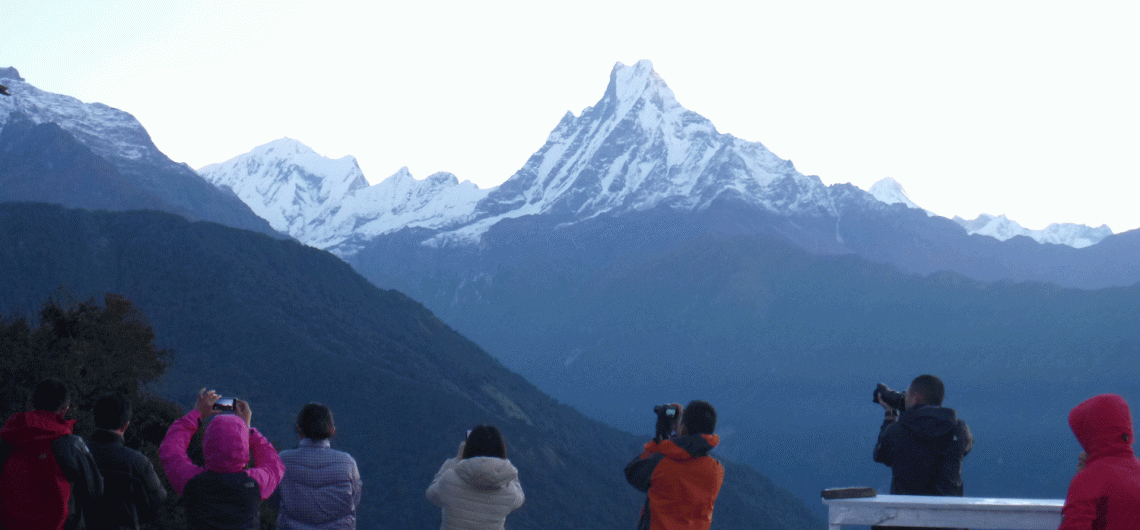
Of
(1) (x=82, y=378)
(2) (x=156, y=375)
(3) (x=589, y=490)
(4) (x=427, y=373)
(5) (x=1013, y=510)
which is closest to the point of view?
(5) (x=1013, y=510)

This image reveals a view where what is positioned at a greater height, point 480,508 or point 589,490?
point 480,508

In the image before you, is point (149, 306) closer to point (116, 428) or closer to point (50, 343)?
point (50, 343)

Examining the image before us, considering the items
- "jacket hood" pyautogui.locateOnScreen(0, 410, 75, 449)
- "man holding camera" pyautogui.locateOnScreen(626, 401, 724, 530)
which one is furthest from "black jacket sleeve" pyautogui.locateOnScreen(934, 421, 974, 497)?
"jacket hood" pyautogui.locateOnScreen(0, 410, 75, 449)

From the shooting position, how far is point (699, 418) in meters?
7.38

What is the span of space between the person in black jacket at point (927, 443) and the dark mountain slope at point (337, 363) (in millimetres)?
77753

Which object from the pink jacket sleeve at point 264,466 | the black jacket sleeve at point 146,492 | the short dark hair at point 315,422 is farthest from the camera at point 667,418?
the black jacket sleeve at point 146,492

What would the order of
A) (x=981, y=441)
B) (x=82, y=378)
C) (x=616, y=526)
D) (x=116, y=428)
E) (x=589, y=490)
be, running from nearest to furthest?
1. (x=116, y=428)
2. (x=82, y=378)
3. (x=616, y=526)
4. (x=589, y=490)
5. (x=981, y=441)

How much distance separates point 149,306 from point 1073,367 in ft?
566

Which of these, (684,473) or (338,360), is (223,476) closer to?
(684,473)

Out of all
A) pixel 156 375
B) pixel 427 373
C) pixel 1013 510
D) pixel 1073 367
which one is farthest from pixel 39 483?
pixel 1073 367

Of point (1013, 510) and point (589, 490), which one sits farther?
point (589, 490)

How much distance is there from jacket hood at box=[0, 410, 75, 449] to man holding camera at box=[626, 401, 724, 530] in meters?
4.39

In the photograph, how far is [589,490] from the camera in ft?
348

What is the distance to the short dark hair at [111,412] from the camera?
732 centimetres
